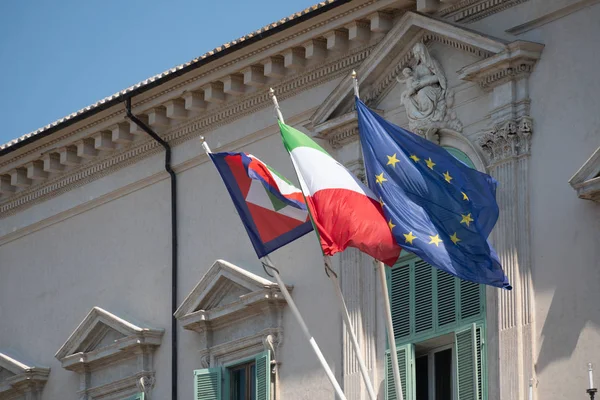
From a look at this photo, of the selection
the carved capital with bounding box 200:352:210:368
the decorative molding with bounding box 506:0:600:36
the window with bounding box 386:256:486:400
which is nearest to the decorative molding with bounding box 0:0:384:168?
the decorative molding with bounding box 506:0:600:36

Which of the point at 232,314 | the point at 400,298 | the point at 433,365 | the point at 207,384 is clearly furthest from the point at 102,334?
the point at 433,365

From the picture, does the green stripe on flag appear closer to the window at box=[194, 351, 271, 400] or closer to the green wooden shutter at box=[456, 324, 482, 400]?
the green wooden shutter at box=[456, 324, 482, 400]

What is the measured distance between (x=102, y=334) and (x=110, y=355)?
380mm

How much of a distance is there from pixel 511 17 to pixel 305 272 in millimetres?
3985

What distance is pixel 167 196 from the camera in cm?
2883

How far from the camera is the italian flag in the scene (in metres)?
22.0

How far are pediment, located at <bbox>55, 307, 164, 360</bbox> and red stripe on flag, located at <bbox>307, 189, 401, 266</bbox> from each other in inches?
251

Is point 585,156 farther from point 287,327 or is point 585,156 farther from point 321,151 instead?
point 287,327

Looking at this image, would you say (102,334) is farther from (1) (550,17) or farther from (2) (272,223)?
(1) (550,17)

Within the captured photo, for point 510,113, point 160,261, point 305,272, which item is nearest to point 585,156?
point 510,113

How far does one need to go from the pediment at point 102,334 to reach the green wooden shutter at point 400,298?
4.05 meters

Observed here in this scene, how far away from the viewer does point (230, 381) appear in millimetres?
27078

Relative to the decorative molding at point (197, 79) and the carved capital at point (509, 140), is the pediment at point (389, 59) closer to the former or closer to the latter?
the decorative molding at point (197, 79)

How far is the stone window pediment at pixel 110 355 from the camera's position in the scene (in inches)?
1109
